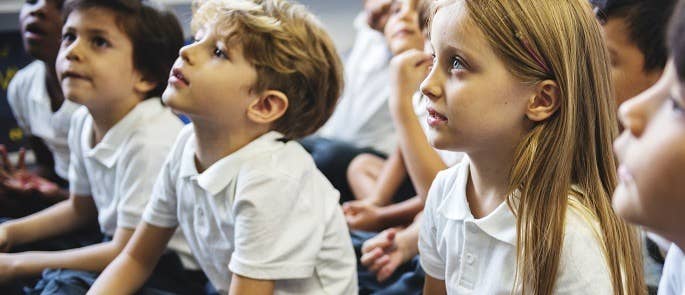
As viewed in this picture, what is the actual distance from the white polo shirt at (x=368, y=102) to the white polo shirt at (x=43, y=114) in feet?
2.06

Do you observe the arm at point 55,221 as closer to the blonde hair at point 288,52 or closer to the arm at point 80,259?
the arm at point 80,259

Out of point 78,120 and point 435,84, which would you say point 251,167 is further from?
point 78,120

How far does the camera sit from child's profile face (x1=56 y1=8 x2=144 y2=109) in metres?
1.19

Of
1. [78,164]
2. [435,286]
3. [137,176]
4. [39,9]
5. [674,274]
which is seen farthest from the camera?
[39,9]

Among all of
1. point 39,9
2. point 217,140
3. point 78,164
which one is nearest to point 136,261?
point 217,140

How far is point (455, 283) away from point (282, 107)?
0.36 meters

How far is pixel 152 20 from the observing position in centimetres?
125

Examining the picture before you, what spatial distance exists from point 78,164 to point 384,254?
59 cm

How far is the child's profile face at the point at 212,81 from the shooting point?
0.99 metres

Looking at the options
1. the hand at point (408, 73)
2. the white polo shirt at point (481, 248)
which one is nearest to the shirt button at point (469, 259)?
the white polo shirt at point (481, 248)

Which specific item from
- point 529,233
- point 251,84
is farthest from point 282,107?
point 529,233

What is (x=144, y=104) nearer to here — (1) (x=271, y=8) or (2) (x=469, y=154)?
(1) (x=271, y=8)

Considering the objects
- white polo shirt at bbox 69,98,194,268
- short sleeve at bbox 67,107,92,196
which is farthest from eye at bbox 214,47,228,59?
short sleeve at bbox 67,107,92,196

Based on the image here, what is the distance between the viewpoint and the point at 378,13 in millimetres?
1562
